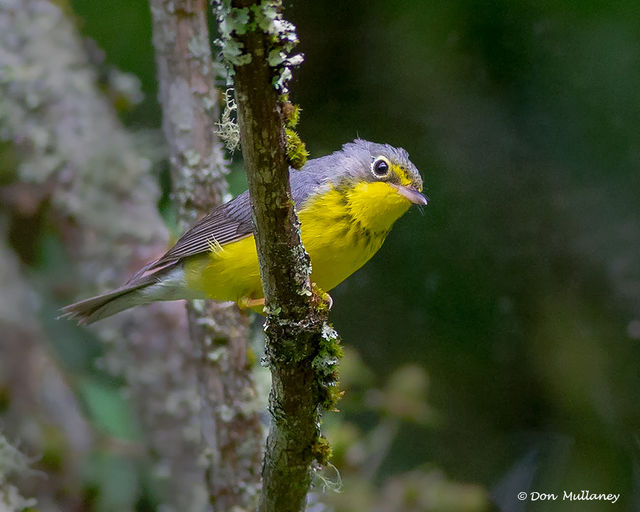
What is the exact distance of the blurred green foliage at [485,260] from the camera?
9.87ft

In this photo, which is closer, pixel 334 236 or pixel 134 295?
pixel 334 236

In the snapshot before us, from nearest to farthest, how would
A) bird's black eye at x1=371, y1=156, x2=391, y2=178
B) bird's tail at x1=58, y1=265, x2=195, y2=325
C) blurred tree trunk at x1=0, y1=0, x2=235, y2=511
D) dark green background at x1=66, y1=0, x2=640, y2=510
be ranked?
bird's black eye at x1=371, y1=156, x2=391, y2=178
bird's tail at x1=58, y1=265, x2=195, y2=325
dark green background at x1=66, y1=0, x2=640, y2=510
blurred tree trunk at x1=0, y1=0, x2=235, y2=511

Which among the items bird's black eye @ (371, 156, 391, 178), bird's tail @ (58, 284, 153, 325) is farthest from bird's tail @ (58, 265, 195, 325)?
bird's black eye @ (371, 156, 391, 178)

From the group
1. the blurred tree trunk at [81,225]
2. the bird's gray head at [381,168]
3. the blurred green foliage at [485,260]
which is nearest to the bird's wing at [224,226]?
the bird's gray head at [381,168]

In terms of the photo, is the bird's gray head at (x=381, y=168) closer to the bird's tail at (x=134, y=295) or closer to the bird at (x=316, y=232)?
the bird at (x=316, y=232)

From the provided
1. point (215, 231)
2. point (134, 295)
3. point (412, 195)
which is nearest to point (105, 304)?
point (134, 295)

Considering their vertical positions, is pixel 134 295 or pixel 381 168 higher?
pixel 381 168

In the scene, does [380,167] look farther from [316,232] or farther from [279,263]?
[279,263]

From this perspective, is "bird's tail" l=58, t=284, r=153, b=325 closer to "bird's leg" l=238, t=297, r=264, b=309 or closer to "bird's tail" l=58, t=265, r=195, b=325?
"bird's tail" l=58, t=265, r=195, b=325

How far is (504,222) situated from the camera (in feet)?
10.4

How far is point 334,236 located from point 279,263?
704mm

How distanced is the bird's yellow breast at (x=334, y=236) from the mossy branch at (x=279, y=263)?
1.70 ft

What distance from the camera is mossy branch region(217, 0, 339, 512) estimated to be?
1143 millimetres

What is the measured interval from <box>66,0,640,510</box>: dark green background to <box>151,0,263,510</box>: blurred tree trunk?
1.98ft
